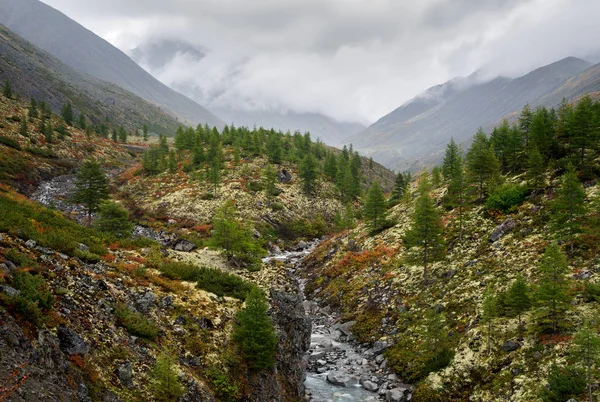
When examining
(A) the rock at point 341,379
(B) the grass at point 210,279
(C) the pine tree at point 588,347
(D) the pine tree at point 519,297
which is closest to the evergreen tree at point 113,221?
(B) the grass at point 210,279

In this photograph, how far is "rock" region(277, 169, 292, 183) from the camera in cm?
9134

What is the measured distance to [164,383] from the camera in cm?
1405

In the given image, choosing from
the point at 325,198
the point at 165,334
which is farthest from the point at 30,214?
the point at 325,198

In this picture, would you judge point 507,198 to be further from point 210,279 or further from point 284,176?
point 284,176

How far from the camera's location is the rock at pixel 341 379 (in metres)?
28.0

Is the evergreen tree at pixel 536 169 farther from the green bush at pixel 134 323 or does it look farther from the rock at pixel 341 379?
the green bush at pixel 134 323

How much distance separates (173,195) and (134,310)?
6417 centimetres

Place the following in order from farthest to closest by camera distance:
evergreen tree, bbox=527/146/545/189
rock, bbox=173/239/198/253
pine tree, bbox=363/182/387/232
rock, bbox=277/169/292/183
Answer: rock, bbox=277/169/292/183 < pine tree, bbox=363/182/387/232 < rock, bbox=173/239/198/253 < evergreen tree, bbox=527/146/545/189

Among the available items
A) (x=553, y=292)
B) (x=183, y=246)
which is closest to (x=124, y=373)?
(x=553, y=292)

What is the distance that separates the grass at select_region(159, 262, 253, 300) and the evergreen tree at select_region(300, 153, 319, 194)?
208 feet

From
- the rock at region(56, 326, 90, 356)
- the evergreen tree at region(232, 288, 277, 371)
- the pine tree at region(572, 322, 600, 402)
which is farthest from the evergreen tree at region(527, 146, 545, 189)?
the rock at region(56, 326, 90, 356)

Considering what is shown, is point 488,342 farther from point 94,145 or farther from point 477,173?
point 94,145

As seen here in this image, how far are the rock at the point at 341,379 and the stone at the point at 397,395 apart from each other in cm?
331

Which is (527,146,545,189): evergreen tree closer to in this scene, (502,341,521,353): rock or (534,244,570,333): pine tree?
(534,244,570,333): pine tree
